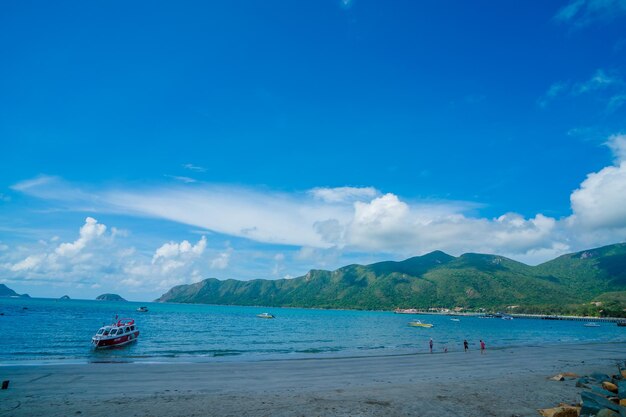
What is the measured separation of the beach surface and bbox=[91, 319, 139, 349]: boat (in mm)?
19192

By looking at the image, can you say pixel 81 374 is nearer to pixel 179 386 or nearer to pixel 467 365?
pixel 179 386

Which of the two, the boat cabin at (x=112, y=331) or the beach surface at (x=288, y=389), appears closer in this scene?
the beach surface at (x=288, y=389)

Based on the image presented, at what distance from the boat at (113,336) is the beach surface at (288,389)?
63.0ft

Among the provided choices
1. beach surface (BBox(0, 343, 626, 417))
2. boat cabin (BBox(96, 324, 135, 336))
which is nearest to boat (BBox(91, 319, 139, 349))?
boat cabin (BBox(96, 324, 135, 336))

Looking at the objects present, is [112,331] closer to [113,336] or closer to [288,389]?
[113,336]

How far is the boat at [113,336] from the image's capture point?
58.6 m

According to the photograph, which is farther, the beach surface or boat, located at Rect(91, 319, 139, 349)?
boat, located at Rect(91, 319, 139, 349)

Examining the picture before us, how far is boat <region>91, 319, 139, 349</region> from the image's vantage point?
58.6m

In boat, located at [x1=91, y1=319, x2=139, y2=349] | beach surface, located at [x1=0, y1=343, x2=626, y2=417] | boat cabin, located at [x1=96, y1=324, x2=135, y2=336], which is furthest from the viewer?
boat cabin, located at [x1=96, y1=324, x2=135, y2=336]

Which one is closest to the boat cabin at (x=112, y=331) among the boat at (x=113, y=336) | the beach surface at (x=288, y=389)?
the boat at (x=113, y=336)

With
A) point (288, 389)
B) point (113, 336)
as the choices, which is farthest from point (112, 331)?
point (288, 389)

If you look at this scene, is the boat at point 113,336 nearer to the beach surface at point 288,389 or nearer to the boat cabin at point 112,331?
the boat cabin at point 112,331

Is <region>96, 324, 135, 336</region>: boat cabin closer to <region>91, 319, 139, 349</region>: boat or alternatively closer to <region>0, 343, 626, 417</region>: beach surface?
<region>91, 319, 139, 349</region>: boat

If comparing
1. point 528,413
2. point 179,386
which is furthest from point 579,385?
point 179,386
